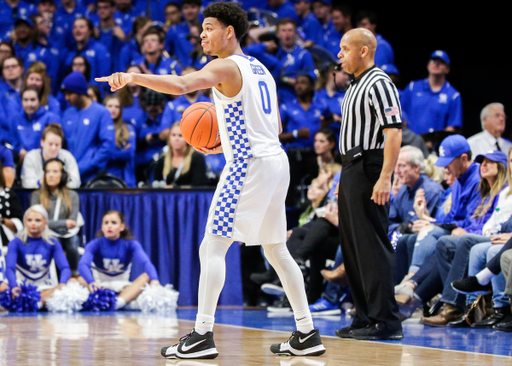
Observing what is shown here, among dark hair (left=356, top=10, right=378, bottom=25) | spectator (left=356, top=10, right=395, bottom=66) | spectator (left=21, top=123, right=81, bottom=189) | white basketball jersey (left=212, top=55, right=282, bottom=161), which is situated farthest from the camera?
dark hair (left=356, top=10, right=378, bottom=25)

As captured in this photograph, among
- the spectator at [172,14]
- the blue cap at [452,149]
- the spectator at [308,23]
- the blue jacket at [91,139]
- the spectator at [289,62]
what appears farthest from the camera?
the spectator at [308,23]

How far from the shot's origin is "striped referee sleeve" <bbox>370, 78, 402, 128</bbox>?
4457mm

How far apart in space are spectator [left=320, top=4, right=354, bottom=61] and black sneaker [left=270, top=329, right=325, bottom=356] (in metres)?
8.37

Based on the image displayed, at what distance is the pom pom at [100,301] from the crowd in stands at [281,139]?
20 cm

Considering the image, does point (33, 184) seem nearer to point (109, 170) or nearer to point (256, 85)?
point (109, 170)

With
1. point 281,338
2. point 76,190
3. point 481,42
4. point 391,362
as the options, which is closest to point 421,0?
point 481,42

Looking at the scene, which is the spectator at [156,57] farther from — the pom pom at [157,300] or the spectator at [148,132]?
the pom pom at [157,300]

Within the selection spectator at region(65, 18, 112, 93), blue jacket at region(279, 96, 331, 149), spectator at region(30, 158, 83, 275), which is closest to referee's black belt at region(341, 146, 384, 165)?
spectator at region(30, 158, 83, 275)

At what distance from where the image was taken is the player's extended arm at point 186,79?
10.5ft

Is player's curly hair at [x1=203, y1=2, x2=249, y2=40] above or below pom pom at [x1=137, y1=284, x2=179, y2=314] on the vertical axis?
above

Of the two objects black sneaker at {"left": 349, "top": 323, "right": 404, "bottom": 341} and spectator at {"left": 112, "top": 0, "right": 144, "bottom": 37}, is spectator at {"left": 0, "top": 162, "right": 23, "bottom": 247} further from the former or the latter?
spectator at {"left": 112, "top": 0, "right": 144, "bottom": 37}

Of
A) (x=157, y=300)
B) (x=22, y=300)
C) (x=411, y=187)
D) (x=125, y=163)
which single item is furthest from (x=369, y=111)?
(x=125, y=163)

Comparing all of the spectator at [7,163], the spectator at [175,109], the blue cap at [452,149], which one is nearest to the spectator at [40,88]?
the spectator at [7,163]

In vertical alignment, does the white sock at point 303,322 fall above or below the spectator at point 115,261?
above
